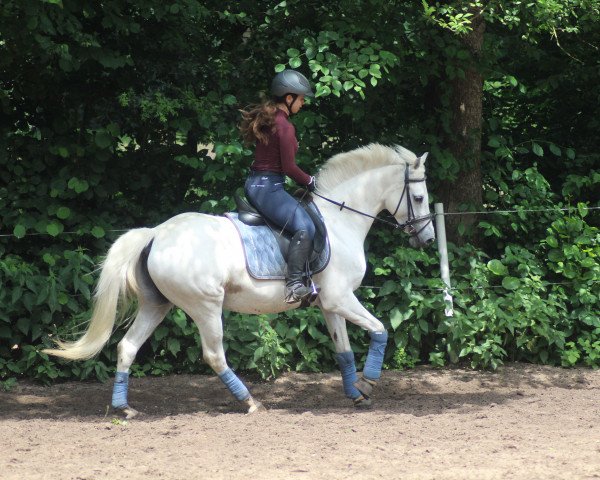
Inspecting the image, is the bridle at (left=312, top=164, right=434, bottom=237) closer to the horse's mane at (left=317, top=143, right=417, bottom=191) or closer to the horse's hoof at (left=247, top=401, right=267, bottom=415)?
the horse's mane at (left=317, top=143, right=417, bottom=191)

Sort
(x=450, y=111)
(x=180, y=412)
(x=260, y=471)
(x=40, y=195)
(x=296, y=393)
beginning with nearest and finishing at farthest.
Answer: (x=260, y=471) → (x=180, y=412) → (x=296, y=393) → (x=40, y=195) → (x=450, y=111)

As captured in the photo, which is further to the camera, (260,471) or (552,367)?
(552,367)

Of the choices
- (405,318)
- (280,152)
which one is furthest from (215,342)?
(405,318)

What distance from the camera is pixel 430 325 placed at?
1020 centimetres

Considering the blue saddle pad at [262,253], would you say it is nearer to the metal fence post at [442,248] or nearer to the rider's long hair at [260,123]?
the rider's long hair at [260,123]

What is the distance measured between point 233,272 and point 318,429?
1.42 meters

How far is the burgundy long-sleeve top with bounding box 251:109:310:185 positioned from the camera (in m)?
7.80

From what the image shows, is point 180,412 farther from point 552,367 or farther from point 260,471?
point 552,367

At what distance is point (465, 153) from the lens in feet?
34.8

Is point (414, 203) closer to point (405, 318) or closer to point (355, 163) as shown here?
point (355, 163)

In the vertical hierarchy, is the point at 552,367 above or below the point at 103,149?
below

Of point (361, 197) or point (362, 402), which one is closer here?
point (362, 402)

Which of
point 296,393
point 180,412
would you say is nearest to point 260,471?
point 180,412

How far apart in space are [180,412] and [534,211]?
465 centimetres
